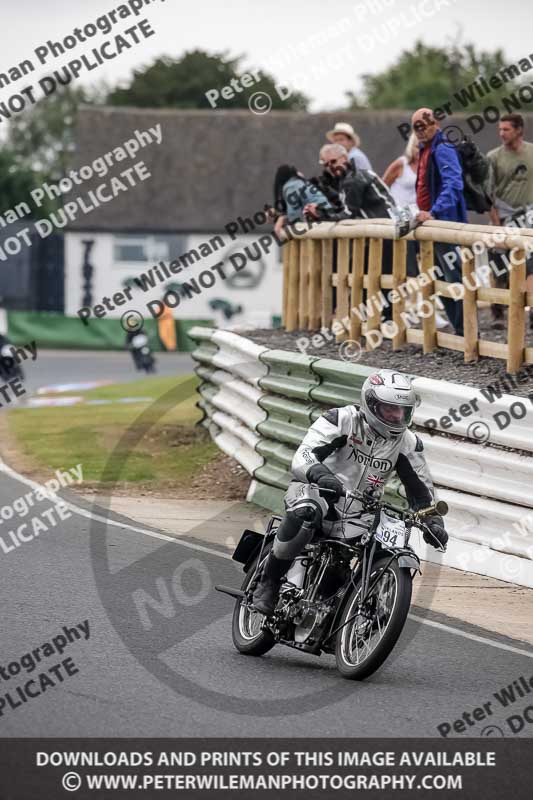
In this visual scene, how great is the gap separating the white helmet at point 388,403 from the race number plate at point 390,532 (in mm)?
446

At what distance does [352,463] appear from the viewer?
25.0ft

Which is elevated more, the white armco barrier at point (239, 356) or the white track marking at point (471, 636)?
the white armco barrier at point (239, 356)

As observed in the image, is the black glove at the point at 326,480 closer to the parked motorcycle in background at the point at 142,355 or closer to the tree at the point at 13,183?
the parked motorcycle in background at the point at 142,355

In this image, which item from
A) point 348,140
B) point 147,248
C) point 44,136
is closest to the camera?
point 348,140

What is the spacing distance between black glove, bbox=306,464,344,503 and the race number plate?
0.87 ft

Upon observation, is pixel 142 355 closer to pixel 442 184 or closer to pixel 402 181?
pixel 402 181

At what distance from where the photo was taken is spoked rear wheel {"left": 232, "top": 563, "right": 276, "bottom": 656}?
7.66 meters

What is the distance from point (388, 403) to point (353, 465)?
0.49 meters

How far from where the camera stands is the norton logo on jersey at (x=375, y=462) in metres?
7.53

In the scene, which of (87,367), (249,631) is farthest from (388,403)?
(87,367)

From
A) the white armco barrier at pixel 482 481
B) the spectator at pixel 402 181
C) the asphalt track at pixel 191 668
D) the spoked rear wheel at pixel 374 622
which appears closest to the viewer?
the asphalt track at pixel 191 668

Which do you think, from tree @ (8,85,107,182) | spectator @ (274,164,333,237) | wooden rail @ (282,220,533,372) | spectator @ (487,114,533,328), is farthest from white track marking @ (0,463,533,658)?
tree @ (8,85,107,182)

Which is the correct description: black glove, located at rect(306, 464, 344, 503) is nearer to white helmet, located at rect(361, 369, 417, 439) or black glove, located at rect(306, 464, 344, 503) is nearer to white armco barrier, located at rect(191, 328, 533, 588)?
white helmet, located at rect(361, 369, 417, 439)

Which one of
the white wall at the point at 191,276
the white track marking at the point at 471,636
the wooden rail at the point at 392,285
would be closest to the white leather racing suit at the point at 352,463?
the white track marking at the point at 471,636
